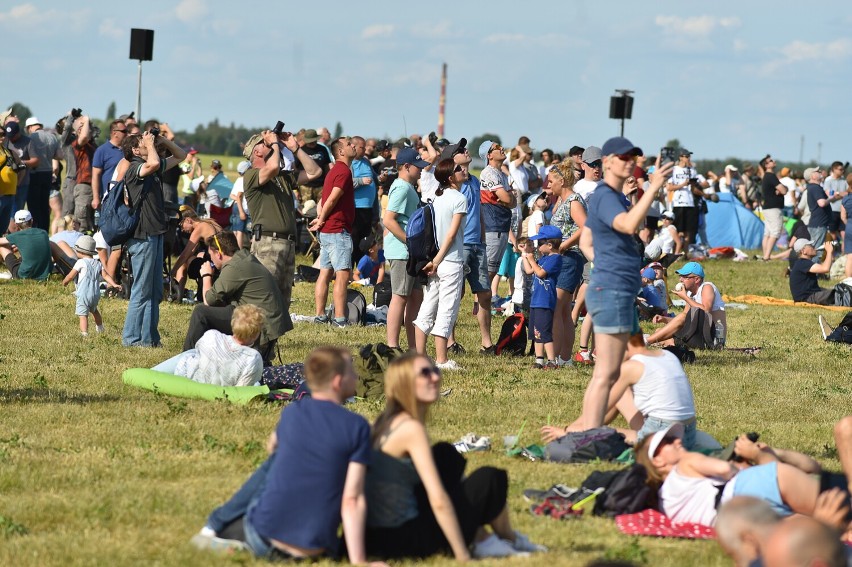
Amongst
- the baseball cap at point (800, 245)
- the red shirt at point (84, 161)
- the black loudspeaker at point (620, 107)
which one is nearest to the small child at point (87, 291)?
the red shirt at point (84, 161)

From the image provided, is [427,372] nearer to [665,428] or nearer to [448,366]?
[665,428]

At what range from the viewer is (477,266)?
12953mm

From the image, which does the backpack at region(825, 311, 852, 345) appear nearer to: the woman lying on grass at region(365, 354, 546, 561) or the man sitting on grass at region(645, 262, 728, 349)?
the man sitting on grass at region(645, 262, 728, 349)

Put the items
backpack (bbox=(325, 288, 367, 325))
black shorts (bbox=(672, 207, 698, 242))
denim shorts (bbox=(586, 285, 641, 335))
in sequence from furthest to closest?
black shorts (bbox=(672, 207, 698, 242)) → backpack (bbox=(325, 288, 367, 325)) → denim shorts (bbox=(586, 285, 641, 335))

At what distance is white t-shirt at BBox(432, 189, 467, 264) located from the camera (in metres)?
11.6

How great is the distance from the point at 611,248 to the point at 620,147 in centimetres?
66

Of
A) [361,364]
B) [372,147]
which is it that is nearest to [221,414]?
[361,364]

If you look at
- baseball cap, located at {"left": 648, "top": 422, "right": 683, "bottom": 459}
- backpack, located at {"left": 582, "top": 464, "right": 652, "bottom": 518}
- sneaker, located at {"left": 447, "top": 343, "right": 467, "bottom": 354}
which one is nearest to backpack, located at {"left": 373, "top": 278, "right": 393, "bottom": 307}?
sneaker, located at {"left": 447, "top": 343, "right": 467, "bottom": 354}

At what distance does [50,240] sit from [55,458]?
10872 millimetres

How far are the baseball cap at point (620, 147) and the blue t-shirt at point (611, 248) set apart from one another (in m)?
0.22

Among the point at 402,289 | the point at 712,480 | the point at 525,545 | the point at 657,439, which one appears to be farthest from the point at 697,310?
the point at 525,545

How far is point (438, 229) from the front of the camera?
38.0 ft

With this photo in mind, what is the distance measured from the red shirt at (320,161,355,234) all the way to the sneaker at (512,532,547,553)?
8.17m

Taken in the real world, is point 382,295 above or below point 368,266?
below
